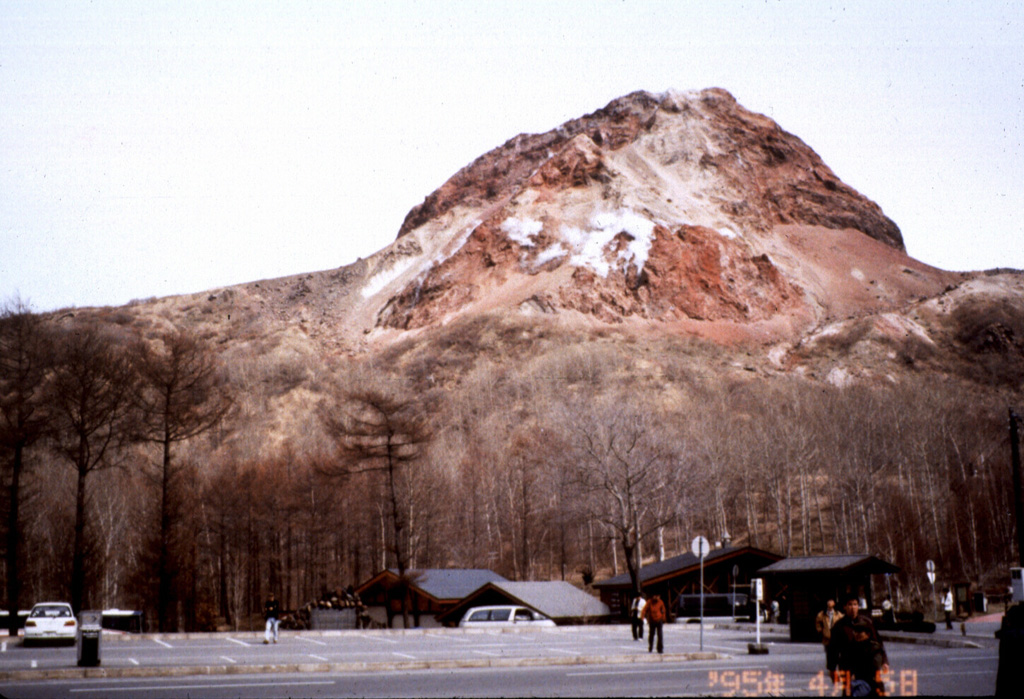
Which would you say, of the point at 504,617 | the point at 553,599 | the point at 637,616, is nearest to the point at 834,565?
the point at 637,616

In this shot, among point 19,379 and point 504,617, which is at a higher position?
point 19,379

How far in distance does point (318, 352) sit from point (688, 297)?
232ft

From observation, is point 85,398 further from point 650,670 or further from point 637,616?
point 650,670

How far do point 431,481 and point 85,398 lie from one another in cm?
4465

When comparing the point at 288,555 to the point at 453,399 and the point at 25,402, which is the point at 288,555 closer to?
the point at 25,402

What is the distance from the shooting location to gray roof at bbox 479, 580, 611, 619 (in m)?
47.8

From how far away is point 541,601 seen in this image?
4891 centimetres

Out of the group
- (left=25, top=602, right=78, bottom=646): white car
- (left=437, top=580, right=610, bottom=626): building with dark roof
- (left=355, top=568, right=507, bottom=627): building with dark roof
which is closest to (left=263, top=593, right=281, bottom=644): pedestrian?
(left=25, top=602, right=78, bottom=646): white car

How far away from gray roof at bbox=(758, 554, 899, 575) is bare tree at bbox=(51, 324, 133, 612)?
2652 cm

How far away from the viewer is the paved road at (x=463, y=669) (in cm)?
1675

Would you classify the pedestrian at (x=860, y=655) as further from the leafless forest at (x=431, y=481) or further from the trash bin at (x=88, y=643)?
the leafless forest at (x=431, y=481)

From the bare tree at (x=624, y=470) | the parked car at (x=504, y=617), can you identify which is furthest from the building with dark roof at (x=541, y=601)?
the parked car at (x=504, y=617)

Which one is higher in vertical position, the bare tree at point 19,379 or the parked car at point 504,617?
the bare tree at point 19,379

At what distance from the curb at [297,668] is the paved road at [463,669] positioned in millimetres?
24
